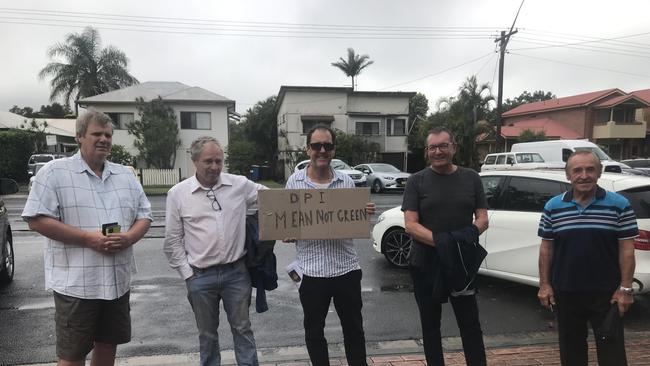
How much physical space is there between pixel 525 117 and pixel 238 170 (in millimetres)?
30905

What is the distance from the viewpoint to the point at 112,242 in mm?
2566

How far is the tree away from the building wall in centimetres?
92

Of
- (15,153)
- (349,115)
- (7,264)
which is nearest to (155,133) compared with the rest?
(15,153)

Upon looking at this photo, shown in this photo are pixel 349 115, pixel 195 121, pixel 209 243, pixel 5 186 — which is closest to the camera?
pixel 209 243

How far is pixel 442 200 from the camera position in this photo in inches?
119

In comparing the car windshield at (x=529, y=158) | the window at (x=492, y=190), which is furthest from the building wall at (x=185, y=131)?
the window at (x=492, y=190)

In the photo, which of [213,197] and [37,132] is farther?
[37,132]

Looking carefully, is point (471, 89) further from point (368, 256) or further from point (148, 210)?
point (148, 210)

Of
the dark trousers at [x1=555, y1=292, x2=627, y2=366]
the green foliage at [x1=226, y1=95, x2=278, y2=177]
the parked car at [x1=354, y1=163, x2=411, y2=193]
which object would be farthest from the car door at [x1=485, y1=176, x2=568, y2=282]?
the green foliage at [x1=226, y1=95, x2=278, y2=177]

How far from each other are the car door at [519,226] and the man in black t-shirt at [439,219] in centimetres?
245

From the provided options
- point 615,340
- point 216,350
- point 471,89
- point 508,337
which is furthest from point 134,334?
point 471,89

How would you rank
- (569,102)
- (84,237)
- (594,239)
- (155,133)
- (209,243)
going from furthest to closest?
(569,102)
(155,133)
(209,243)
(594,239)
(84,237)

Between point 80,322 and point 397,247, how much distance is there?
495cm

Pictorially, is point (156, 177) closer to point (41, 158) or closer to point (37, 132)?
point (41, 158)
